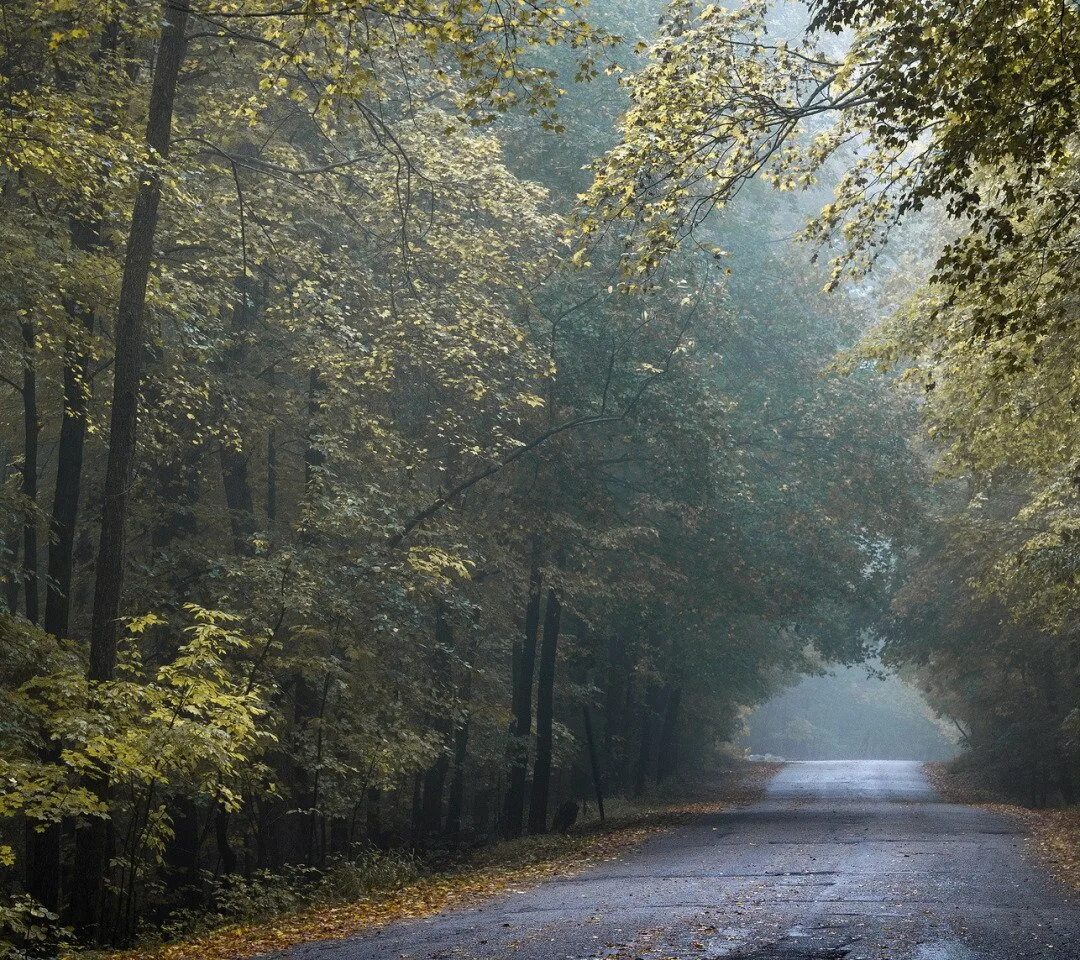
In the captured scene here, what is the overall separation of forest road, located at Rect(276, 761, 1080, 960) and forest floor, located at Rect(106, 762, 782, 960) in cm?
62

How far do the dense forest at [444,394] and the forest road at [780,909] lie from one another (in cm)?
326

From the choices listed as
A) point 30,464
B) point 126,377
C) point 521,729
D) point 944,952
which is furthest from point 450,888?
point 521,729

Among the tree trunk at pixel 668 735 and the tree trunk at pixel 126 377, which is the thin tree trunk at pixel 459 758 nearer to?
the tree trunk at pixel 126 377

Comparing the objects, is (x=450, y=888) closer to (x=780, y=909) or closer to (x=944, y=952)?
(x=780, y=909)

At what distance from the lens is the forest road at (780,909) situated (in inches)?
357

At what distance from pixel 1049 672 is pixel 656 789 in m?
12.0

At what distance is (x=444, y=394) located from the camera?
2055cm

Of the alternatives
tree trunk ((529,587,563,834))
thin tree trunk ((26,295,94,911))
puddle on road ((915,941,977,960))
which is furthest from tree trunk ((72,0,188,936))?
tree trunk ((529,587,563,834))

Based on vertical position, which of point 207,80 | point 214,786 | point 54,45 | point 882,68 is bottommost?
point 214,786

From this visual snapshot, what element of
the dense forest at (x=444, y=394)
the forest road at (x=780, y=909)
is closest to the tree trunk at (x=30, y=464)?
the dense forest at (x=444, y=394)

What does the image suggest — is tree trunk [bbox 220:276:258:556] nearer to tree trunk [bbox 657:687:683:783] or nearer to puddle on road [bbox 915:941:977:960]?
puddle on road [bbox 915:941:977:960]

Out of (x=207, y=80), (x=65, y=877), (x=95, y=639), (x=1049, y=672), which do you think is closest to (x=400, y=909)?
(x=95, y=639)

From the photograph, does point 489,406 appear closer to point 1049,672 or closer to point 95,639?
point 95,639

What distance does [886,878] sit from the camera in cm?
1330
